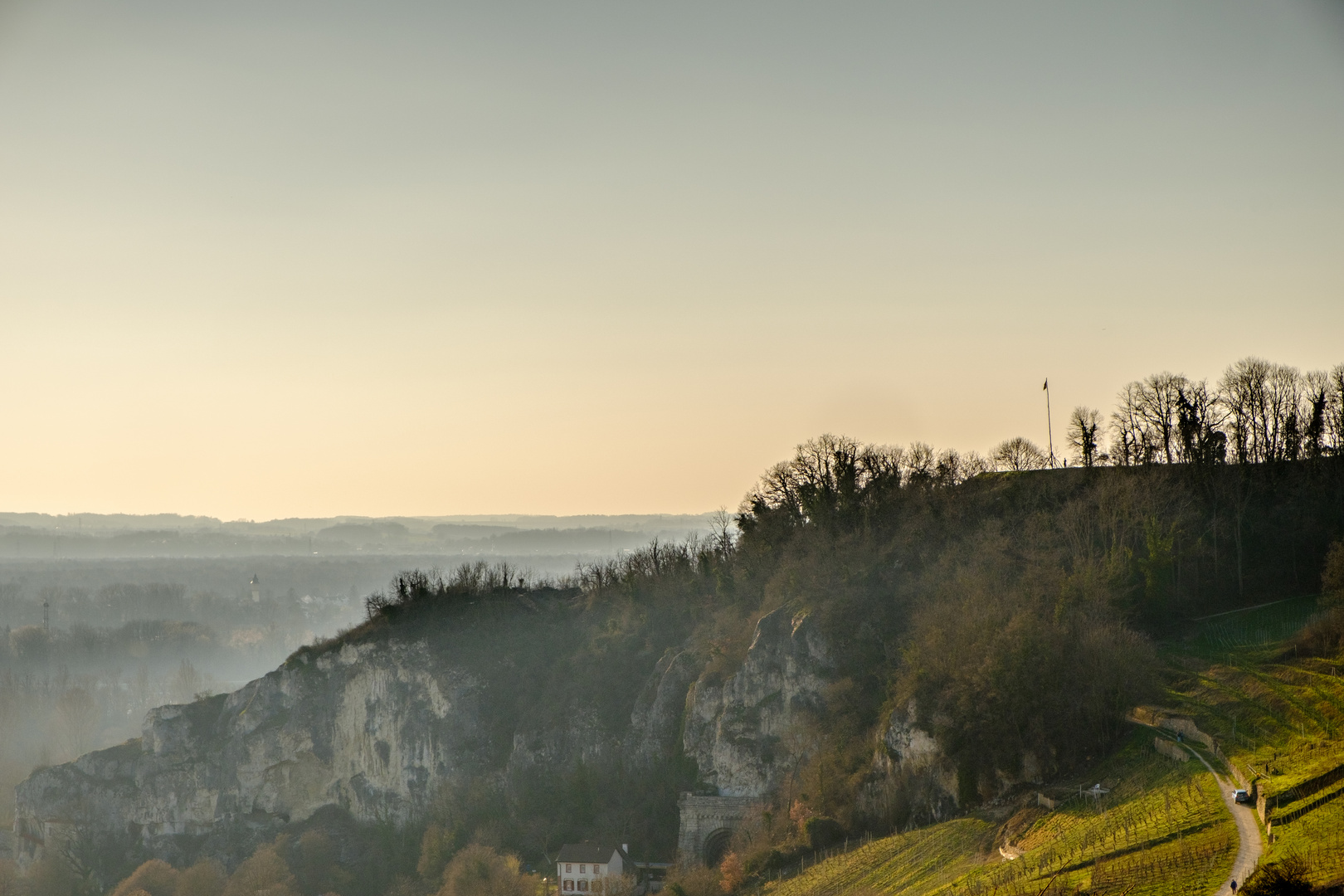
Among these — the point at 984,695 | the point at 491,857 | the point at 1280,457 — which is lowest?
the point at 491,857

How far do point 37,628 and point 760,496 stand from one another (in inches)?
5272

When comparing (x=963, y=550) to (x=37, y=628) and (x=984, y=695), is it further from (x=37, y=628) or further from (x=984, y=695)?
(x=37, y=628)

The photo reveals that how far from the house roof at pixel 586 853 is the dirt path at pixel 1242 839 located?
35.0 metres

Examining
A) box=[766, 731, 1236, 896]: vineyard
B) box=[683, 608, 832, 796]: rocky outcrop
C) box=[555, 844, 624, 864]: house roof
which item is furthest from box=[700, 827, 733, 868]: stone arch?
box=[766, 731, 1236, 896]: vineyard

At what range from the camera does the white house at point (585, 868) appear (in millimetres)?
62594

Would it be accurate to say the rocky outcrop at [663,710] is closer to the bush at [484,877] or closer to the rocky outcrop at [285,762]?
the rocky outcrop at [285,762]

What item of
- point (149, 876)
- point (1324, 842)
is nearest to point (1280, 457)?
point (1324, 842)

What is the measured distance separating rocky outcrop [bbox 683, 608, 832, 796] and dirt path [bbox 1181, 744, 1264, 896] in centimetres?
2946

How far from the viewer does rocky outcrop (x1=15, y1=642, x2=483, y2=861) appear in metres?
83.2

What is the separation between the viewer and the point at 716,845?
66.7 m

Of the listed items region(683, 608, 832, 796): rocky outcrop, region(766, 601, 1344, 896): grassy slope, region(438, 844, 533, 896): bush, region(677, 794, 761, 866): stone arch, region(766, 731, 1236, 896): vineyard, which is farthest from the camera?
region(683, 608, 832, 796): rocky outcrop

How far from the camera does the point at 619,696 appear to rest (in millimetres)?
81688

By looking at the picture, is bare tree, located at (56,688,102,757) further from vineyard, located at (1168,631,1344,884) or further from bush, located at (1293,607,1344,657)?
bush, located at (1293,607,1344,657)

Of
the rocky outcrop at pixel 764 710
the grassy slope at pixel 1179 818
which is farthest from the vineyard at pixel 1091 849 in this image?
the rocky outcrop at pixel 764 710
